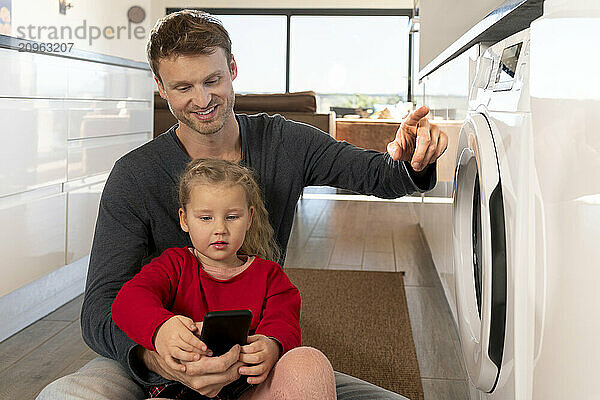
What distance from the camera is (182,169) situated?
1.65 metres

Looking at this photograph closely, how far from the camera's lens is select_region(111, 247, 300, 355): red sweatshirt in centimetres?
142

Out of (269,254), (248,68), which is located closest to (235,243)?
(269,254)

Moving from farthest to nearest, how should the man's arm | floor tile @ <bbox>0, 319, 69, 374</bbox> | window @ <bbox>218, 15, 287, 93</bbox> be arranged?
window @ <bbox>218, 15, 287, 93</bbox>, floor tile @ <bbox>0, 319, 69, 374</bbox>, the man's arm

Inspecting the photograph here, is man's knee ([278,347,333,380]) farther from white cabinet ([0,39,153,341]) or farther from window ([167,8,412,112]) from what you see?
window ([167,8,412,112])

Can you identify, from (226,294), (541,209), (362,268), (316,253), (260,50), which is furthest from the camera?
(260,50)

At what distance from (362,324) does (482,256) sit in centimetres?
165

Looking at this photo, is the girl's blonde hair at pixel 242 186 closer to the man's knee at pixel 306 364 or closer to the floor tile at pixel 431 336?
the man's knee at pixel 306 364

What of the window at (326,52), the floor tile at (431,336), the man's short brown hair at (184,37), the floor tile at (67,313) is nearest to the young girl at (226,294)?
the man's short brown hair at (184,37)

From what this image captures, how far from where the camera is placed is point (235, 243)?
4.94 ft

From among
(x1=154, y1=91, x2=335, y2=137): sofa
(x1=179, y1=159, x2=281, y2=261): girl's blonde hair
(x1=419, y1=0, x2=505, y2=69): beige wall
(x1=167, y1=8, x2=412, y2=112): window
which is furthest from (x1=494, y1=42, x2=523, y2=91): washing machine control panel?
(x1=167, y1=8, x2=412, y2=112): window

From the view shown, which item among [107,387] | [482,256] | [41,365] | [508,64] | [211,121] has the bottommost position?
[41,365]

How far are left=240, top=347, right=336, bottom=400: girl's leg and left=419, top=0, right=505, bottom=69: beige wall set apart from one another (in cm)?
74

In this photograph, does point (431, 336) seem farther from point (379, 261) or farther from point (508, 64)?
point (508, 64)

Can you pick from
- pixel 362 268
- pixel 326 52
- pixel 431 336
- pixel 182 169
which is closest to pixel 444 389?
pixel 431 336
